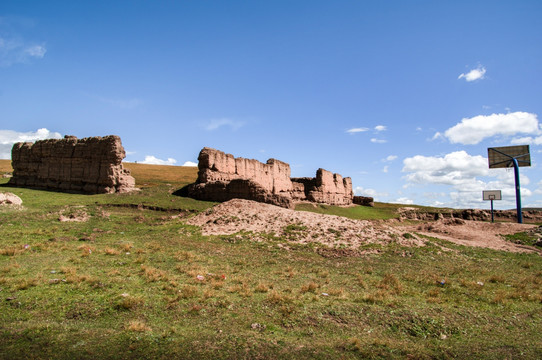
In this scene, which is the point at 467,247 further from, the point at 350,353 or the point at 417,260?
the point at 350,353

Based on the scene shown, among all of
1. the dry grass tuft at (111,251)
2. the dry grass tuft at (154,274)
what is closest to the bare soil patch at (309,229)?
the dry grass tuft at (111,251)

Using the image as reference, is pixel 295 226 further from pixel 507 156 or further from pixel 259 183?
pixel 507 156

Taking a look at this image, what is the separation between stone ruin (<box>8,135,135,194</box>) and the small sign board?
45.9 metres

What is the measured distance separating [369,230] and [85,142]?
2877cm

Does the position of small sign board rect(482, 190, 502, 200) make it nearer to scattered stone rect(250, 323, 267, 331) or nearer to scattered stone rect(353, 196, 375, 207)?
scattered stone rect(353, 196, 375, 207)

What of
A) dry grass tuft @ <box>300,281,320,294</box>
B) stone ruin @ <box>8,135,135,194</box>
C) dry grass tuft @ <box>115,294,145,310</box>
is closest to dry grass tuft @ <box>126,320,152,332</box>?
dry grass tuft @ <box>115,294,145,310</box>

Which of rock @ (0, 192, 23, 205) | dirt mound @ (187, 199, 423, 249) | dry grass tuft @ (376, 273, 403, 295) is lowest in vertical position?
dry grass tuft @ (376, 273, 403, 295)

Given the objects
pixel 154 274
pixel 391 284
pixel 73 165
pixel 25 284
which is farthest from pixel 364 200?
pixel 25 284

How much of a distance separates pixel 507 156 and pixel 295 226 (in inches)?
1469

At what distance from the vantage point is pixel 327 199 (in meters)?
47.1

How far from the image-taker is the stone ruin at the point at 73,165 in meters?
29.8

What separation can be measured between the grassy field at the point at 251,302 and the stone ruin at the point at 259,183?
13.2 m

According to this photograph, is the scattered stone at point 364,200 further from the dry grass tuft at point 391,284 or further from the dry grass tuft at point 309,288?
the dry grass tuft at point 309,288

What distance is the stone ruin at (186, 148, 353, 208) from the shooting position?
92.7 ft
